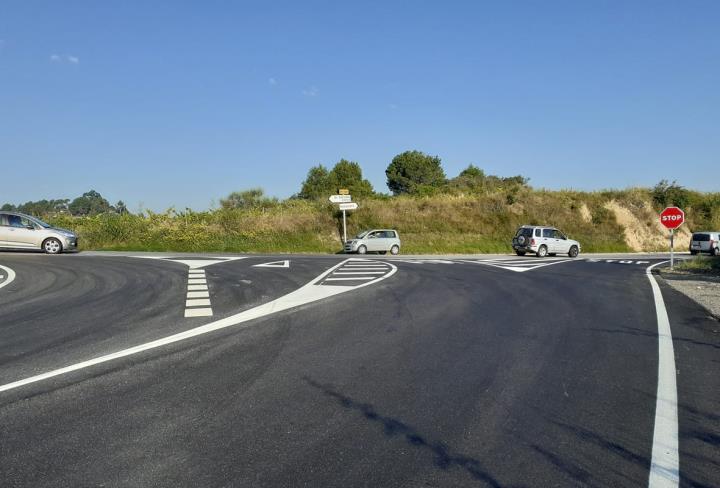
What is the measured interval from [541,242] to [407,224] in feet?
41.3

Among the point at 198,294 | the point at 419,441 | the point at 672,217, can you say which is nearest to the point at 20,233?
the point at 198,294

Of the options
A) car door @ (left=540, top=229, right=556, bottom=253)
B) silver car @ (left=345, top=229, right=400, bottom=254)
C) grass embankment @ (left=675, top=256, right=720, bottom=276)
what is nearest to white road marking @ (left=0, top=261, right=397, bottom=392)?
grass embankment @ (left=675, top=256, right=720, bottom=276)

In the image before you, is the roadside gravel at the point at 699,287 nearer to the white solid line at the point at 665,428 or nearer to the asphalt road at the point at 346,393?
the asphalt road at the point at 346,393

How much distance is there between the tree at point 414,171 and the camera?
8175cm

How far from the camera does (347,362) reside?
19.7 ft

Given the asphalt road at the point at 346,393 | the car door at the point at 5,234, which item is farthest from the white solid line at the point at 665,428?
the car door at the point at 5,234

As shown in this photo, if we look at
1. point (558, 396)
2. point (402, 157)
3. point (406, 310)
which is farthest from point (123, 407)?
point (402, 157)

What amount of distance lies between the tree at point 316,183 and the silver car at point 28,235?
51.4 metres

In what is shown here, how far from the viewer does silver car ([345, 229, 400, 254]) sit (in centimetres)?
3406

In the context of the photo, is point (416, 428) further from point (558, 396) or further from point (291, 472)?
point (558, 396)

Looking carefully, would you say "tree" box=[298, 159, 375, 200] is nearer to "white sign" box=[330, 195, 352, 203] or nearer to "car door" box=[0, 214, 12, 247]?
"white sign" box=[330, 195, 352, 203]

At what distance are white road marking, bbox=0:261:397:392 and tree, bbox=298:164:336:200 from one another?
60678 mm

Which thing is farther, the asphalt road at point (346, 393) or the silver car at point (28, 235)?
the silver car at point (28, 235)

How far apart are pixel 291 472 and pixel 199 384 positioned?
2.06 meters
